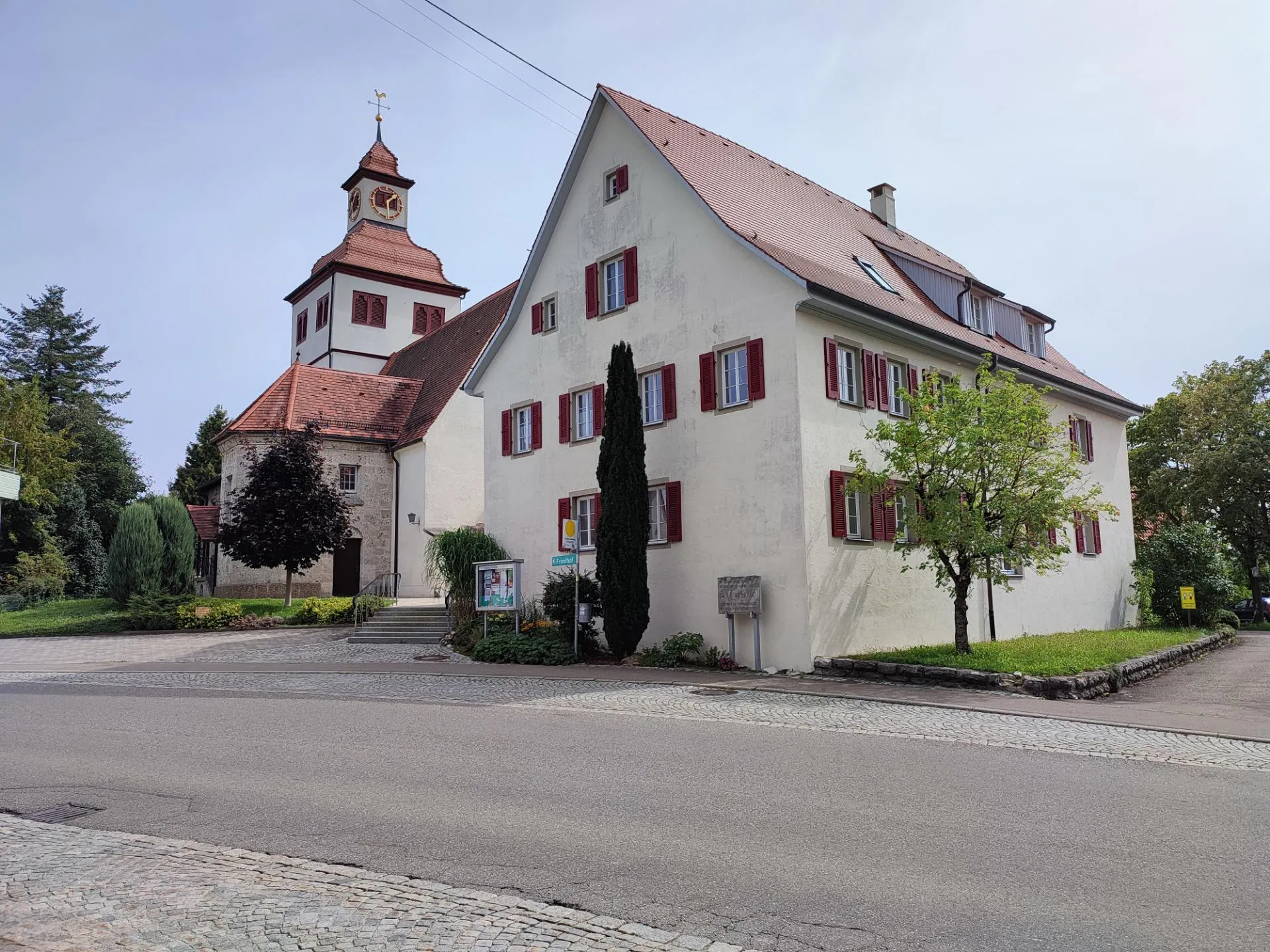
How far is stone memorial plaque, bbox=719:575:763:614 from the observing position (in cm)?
1695

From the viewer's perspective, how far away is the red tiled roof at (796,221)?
19172 mm

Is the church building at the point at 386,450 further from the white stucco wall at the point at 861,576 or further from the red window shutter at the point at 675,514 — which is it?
the white stucco wall at the point at 861,576

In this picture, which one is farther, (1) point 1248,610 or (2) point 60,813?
(1) point 1248,610

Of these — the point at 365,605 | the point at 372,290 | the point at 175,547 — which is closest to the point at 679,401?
the point at 365,605

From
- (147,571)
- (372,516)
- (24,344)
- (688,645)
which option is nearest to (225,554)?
(147,571)

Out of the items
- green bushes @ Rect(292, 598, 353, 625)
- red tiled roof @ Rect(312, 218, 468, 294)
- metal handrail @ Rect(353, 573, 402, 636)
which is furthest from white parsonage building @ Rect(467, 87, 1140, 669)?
red tiled roof @ Rect(312, 218, 468, 294)

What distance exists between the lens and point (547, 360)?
75.3 ft

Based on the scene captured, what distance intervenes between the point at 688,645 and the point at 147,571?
1941cm

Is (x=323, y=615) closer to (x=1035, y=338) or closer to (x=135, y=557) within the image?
(x=135, y=557)

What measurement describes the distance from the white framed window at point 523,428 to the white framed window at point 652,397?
3.86 metres

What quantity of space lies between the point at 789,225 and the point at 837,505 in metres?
6.94

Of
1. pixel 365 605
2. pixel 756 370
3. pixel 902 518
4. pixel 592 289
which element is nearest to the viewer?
pixel 902 518

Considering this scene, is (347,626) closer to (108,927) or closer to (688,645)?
(688,645)

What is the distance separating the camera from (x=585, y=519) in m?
21.5
